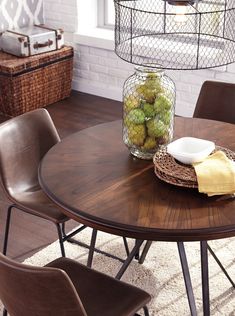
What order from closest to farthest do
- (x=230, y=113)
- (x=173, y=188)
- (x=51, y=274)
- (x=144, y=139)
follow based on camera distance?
(x=51, y=274) < (x=173, y=188) < (x=144, y=139) < (x=230, y=113)

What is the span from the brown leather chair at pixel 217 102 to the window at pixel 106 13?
7.45ft

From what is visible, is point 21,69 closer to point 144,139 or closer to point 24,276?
point 144,139

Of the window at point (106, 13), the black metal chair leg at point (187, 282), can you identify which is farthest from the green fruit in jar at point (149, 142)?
the window at point (106, 13)

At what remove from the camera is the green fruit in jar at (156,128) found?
2.13 metres

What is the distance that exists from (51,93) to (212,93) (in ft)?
7.19

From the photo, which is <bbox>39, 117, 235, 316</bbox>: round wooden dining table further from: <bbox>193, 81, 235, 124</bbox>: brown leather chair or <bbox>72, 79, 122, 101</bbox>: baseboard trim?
<bbox>72, 79, 122, 101</bbox>: baseboard trim

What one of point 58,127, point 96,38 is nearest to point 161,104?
point 58,127

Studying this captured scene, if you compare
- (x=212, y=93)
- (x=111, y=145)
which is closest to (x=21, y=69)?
(x=212, y=93)

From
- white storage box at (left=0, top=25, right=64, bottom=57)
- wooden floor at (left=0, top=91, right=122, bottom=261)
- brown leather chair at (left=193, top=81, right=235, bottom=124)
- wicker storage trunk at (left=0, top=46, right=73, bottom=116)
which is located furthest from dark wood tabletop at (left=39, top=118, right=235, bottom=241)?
white storage box at (left=0, top=25, right=64, bottom=57)

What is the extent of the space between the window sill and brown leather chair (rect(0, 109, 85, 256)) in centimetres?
225

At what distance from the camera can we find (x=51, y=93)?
4859 mm

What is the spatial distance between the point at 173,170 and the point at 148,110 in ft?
0.83

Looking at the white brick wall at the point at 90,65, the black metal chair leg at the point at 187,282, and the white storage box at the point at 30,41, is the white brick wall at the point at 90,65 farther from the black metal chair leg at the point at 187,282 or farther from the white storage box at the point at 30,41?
the black metal chair leg at the point at 187,282

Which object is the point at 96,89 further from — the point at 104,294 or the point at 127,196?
the point at 104,294
